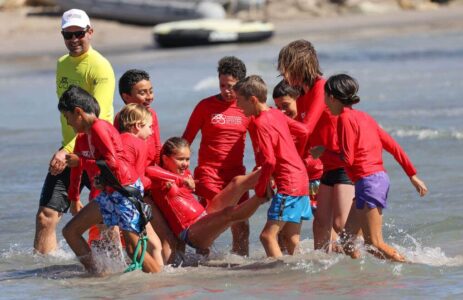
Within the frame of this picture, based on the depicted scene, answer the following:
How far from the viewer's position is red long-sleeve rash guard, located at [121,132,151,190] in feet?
26.7

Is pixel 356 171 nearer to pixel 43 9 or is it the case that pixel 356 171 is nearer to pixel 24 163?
pixel 24 163

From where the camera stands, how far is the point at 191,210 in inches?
343

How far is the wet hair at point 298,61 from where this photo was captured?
8.44 m

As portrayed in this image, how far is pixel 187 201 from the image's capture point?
8.73m

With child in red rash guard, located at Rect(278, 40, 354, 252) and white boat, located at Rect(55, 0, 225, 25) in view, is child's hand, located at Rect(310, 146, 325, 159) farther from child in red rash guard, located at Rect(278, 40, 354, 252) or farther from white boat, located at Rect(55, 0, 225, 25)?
white boat, located at Rect(55, 0, 225, 25)

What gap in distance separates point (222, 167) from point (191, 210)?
1.46ft

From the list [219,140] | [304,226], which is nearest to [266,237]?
[219,140]

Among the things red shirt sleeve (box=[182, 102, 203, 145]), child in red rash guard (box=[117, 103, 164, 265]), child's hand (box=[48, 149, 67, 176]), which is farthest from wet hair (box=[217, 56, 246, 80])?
child's hand (box=[48, 149, 67, 176])

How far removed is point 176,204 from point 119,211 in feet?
2.52

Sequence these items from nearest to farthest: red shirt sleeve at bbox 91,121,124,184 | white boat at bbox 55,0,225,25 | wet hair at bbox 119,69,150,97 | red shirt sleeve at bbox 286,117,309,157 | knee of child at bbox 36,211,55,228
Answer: red shirt sleeve at bbox 91,121,124,184 < red shirt sleeve at bbox 286,117,309,157 < wet hair at bbox 119,69,150,97 < knee of child at bbox 36,211,55,228 < white boat at bbox 55,0,225,25

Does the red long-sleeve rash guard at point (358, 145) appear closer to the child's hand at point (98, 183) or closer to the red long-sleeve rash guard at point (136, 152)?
the red long-sleeve rash guard at point (136, 152)

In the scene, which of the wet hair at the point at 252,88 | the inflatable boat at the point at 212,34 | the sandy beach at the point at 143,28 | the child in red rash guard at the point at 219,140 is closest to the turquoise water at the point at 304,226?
the child in red rash guard at the point at 219,140

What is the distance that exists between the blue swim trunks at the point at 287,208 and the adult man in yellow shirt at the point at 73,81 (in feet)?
4.96

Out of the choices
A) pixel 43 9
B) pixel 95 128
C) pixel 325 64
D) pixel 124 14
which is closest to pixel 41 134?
pixel 95 128
